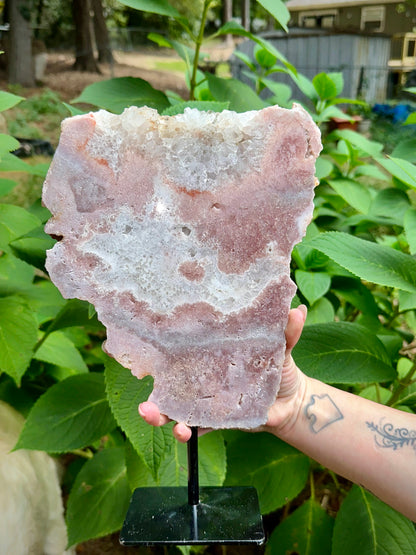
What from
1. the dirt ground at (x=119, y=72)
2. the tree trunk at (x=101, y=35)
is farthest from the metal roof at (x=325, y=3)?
the tree trunk at (x=101, y=35)

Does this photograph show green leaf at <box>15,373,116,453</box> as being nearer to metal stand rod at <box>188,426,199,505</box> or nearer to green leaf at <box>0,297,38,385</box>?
green leaf at <box>0,297,38,385</box>

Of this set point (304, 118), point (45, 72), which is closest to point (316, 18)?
point (45, 72)

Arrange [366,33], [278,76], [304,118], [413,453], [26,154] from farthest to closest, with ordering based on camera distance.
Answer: [366,33] → [278,76] → [26,154] → [413,453] → [304,118]

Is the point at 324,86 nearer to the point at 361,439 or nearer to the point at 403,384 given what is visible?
the point at 403,384

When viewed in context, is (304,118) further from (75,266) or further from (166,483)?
(166,483)

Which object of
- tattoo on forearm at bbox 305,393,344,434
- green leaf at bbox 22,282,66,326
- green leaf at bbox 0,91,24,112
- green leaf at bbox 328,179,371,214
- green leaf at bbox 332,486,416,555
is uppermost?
green leaf at bbox 0,91,24,112

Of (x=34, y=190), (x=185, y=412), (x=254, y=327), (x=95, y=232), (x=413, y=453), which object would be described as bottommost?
(x=34, y=190)

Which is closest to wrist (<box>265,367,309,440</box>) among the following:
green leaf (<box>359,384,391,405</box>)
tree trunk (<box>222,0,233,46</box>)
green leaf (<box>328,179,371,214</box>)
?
green leaf (<box>359,384,391,405</box>)
